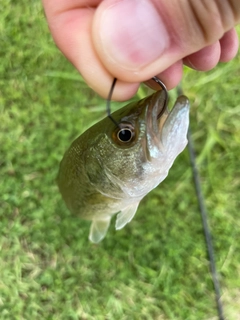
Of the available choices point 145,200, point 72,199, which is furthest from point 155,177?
point 145,200

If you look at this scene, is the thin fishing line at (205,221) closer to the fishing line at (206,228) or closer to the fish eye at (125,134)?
the fishing line at (206,228)

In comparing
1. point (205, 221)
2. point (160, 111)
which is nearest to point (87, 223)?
point (205, 221)

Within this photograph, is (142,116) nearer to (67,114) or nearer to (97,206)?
(97,206)

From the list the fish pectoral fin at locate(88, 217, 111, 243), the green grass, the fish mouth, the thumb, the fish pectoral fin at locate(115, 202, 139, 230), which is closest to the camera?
the thumb

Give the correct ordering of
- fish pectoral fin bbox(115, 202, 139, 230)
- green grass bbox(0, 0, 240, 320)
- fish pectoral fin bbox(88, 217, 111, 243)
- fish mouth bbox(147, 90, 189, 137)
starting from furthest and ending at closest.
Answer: green grass bbox(0, 0, 240, 320) < fish pectoral fin bbox(88, 217, 111, 243) < fish pectoral fin bbox(115, 202, 139, 230) < fish mouth bbox(147, 90, 189, 137)

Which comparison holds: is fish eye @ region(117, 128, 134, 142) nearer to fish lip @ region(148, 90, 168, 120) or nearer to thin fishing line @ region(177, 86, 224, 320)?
fish lip @ region(148, 90, 168, 120)

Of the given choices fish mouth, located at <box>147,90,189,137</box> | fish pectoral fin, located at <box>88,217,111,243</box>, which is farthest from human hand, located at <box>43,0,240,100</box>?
fish pectoral fin, located at <box>88,217,111,243</box>

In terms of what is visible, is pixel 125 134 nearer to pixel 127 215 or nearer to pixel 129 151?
pixel 129 151
